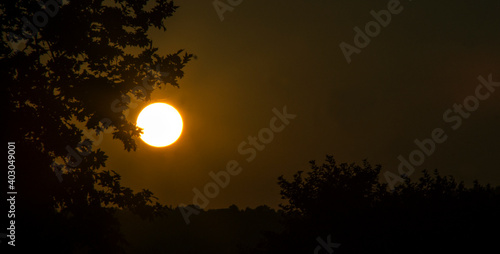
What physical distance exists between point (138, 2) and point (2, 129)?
6786mm

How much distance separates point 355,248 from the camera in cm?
2342

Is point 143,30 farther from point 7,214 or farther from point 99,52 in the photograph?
point 7,214

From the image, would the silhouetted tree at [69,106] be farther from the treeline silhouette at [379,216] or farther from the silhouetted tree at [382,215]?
the silhouetted tree at [382,215]

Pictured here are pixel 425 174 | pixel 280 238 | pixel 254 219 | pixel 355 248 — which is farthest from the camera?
pixel 254 219

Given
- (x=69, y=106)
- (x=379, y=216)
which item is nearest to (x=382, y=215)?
(x=379, y=216)

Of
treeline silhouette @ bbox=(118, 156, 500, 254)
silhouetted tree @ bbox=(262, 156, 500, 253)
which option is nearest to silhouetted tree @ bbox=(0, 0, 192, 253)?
treeline silhouette @ bbox=(118, 156, 500, 254)

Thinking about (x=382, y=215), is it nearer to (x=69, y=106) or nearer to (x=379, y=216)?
(x=379, y=216)

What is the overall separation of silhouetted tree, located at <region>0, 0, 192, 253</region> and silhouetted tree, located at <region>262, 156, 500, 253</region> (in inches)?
379

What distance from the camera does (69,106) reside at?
63.2 ft

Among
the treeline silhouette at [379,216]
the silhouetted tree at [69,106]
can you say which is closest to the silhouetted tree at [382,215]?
the treeline silhouette at [379,216]

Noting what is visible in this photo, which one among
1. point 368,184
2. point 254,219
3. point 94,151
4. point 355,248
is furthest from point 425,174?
point 254,219

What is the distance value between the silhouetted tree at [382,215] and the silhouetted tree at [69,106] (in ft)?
31.6

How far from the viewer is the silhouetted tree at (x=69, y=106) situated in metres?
18.2

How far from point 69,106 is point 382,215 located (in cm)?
1427
